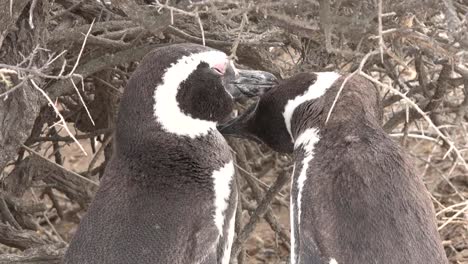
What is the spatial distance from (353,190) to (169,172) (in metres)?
0.46

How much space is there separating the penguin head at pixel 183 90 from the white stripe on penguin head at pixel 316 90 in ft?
0.43

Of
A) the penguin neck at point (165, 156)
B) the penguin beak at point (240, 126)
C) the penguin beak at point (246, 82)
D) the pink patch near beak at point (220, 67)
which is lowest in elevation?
the penguin beak at point (240, 126)

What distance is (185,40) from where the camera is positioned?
2.74m

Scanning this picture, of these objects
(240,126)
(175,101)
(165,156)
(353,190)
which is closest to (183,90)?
(175,101)

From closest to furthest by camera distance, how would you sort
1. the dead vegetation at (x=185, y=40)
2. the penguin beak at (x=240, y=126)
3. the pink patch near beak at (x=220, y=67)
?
the dead vegetation at (x=185, y=40) < the pink patch near beak at (x=220, y=67) < the penguin beak at (x=240, y=126)

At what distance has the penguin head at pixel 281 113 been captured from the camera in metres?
2.54

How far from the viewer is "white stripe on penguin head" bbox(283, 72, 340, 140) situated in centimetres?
252

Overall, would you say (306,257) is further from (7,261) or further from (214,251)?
(7,261)

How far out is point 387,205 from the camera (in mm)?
2205

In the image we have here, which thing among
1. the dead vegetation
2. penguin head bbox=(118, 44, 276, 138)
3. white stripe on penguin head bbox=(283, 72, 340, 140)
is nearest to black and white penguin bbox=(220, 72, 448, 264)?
white stripe on penguin head bbox=(283, 72, 340, 140)

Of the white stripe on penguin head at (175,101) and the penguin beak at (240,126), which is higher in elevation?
the white stripe on penguin head at (175,101)

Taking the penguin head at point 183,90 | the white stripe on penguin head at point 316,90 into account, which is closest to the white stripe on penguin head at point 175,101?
the penguin head at point 183,90

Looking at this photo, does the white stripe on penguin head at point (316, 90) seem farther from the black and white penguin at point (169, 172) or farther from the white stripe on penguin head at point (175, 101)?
the white stripe on penguin head at point (175, 101)

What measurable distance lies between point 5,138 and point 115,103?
752 millimetres
